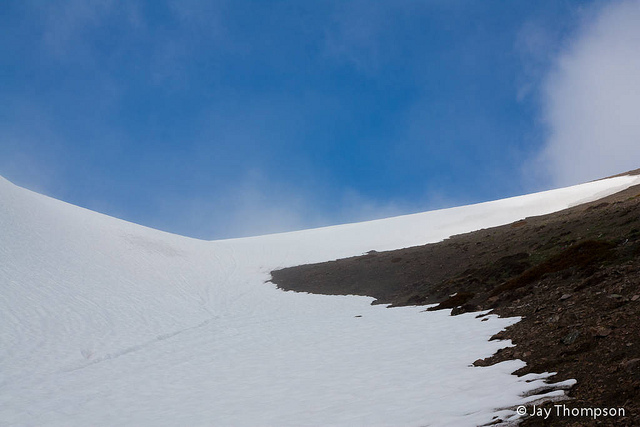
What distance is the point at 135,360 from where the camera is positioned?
1811 centimetres

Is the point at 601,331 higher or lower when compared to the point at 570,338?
higher

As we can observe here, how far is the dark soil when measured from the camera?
6.41 m

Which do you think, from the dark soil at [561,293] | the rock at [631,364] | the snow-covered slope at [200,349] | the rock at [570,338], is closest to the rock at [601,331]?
the dark soil at [561,293]

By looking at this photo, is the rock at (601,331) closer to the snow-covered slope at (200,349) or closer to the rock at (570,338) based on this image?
the rock at (570,338)

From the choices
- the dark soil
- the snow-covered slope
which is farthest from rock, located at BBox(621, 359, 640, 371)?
the snow-covered slope

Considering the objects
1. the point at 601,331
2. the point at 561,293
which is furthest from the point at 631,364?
the point at 561,293

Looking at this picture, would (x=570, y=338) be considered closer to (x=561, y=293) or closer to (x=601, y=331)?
(x=601, y=331)

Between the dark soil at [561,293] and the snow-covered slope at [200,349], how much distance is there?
0.91 metres

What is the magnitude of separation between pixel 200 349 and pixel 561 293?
16.0 meters

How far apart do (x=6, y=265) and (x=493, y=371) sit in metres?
34.2

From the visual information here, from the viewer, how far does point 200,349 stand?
1933 cm

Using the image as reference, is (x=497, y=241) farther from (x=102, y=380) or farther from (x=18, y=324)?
(x=18, y=324)

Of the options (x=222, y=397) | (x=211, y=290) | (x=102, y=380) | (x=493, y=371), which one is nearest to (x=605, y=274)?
(x=493, y=371)

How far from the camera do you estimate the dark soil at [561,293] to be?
6.41 meters
